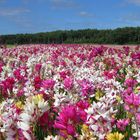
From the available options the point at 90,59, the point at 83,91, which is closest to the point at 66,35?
the point at 90,59

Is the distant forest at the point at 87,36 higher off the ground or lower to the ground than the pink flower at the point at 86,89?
lower

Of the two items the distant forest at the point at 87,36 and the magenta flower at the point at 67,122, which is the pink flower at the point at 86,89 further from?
the distant forest at the point at 87,36

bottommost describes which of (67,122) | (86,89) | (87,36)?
(87,36)

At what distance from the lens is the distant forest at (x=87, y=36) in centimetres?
4328

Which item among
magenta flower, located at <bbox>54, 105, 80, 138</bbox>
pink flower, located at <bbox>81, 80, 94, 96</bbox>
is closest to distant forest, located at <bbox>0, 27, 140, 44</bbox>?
pink flower, located at <bbox>81, 80, 94, 96</bbox>

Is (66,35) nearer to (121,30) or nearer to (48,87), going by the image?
(121,30)

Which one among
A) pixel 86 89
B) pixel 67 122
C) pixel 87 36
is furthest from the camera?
pixel 87 36

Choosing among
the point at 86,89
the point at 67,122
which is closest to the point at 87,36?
the point at 86,89

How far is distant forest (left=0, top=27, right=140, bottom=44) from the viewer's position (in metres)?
43.3

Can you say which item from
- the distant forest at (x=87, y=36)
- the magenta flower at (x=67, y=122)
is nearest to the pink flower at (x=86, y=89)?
the magenta flower at (x=67, y=122)

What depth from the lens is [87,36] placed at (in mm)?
50062

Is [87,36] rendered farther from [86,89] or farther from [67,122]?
[67,122]

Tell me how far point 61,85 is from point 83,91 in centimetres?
98

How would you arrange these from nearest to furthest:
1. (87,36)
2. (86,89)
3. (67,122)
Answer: (67,122) < (86,89) < (87,36)
